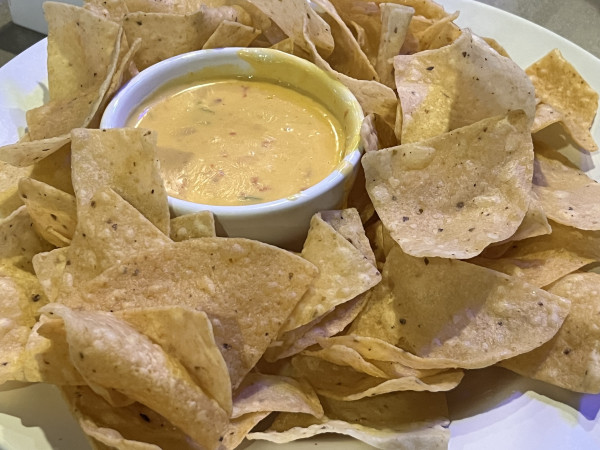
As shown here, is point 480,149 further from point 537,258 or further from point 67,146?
point 67,146

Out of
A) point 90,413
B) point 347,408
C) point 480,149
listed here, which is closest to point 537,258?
point 480,149

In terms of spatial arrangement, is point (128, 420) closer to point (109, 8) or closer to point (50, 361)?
point (50, 361)

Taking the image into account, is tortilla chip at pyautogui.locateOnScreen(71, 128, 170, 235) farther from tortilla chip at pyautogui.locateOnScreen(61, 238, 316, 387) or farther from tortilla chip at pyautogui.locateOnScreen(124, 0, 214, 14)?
tortilla chip at pyautogui.locateOnScreen(124, 0, 214, 14)

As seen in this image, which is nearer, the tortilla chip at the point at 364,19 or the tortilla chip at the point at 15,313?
the tortilla chip at the point at 15,313

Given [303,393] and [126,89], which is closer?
[303,393]

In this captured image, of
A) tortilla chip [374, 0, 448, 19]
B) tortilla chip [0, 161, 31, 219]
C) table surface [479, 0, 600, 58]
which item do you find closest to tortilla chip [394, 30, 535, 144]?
tortilla chip [374, 0, 448, 19]

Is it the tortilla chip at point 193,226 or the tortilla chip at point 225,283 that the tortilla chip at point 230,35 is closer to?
the tortilla chip at point 193,226

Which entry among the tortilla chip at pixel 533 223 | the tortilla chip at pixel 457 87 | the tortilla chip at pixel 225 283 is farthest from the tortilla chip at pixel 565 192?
the tortilla chip at pixel 225 283
